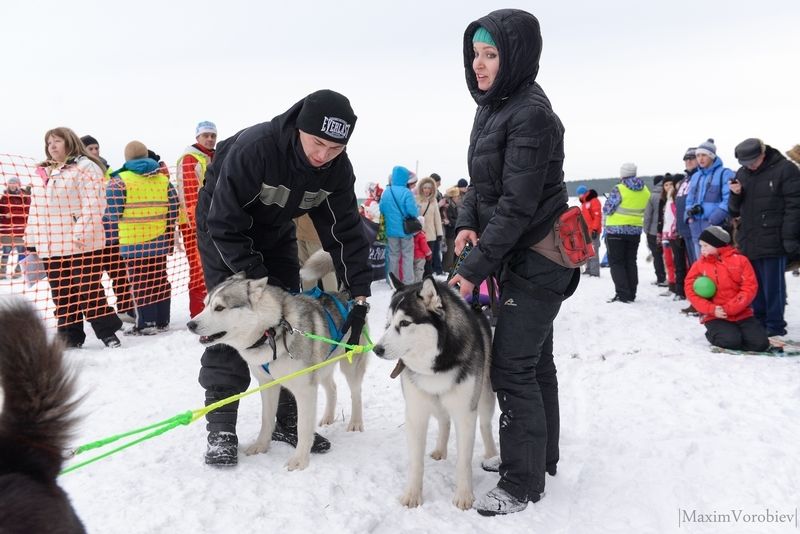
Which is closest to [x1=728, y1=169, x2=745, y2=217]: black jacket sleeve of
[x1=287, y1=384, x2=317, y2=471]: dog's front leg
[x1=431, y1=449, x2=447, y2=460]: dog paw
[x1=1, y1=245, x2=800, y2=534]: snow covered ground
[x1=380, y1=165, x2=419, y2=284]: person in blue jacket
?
[x1=1, y1=245, x2=800, y2=534]: snow covered ground

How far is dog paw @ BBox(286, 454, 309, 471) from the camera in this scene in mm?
2768

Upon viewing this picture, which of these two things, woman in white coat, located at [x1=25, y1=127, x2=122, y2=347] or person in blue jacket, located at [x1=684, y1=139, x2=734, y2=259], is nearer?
woman in white coat, located at [x1=25, y1=127, x2=122, y2=347]

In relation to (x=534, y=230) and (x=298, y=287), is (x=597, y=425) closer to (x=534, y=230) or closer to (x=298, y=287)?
(x=534, y=230)

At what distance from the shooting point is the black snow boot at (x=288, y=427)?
306 centimetres

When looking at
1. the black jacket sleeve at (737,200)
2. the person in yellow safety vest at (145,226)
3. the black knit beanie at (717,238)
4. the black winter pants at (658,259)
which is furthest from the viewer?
the black winter pants at (658,259)

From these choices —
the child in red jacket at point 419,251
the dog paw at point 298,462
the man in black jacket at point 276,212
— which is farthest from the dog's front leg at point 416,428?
the child in red jacket at point 419,251

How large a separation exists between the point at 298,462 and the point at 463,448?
35.8 inches

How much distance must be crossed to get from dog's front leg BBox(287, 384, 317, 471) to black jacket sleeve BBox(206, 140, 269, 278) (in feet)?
2.47

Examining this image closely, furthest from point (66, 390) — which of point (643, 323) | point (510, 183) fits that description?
point (643, 323)

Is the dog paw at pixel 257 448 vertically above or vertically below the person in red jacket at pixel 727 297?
below

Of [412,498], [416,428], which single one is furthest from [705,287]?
[412,498]

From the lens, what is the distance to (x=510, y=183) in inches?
87.7

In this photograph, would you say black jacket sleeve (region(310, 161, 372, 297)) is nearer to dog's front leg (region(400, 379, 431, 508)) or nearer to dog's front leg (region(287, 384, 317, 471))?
dog's front leg (region(287, 384, 317, 471))

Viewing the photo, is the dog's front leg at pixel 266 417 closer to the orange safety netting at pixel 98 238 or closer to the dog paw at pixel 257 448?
the dog paw at pixel 257 448
